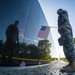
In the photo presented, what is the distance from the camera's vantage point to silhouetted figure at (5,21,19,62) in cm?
705

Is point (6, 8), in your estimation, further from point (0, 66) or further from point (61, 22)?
point (61, 22)

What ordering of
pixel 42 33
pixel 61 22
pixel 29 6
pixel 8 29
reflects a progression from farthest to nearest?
pixel 42 33 < pixel 61 22 < pixel 29 6 < pixel 8 29

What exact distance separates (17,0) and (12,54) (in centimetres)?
194

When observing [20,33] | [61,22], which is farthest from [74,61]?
[20,33]

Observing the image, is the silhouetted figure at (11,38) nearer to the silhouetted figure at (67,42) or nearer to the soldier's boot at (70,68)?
the silhouetted figure at (67,42)

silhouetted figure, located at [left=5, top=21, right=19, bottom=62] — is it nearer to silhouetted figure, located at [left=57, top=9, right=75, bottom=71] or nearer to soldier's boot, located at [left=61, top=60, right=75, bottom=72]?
silhouetted figure, located at [left=57, top=9, right=75, bottom=71]

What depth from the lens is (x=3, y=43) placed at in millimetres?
6770

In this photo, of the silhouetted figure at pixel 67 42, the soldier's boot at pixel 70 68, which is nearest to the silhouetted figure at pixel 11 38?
the silhouetted figure at pixel 67 42

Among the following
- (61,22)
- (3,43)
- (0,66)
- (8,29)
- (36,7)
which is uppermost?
(36,7)

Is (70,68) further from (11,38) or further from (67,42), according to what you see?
(11,38)

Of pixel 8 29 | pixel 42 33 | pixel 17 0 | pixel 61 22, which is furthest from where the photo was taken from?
pixel 42 33

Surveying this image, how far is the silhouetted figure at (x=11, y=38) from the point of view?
7.05m

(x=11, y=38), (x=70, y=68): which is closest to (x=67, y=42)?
(x=70, y=68)

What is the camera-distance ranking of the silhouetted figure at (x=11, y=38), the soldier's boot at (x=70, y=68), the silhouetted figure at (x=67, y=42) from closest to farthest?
the silhouetted figure at (x=11, y=38), the soldier's boot at (x=70, y=68), the silhouetted figure at (x=67, y=42)
